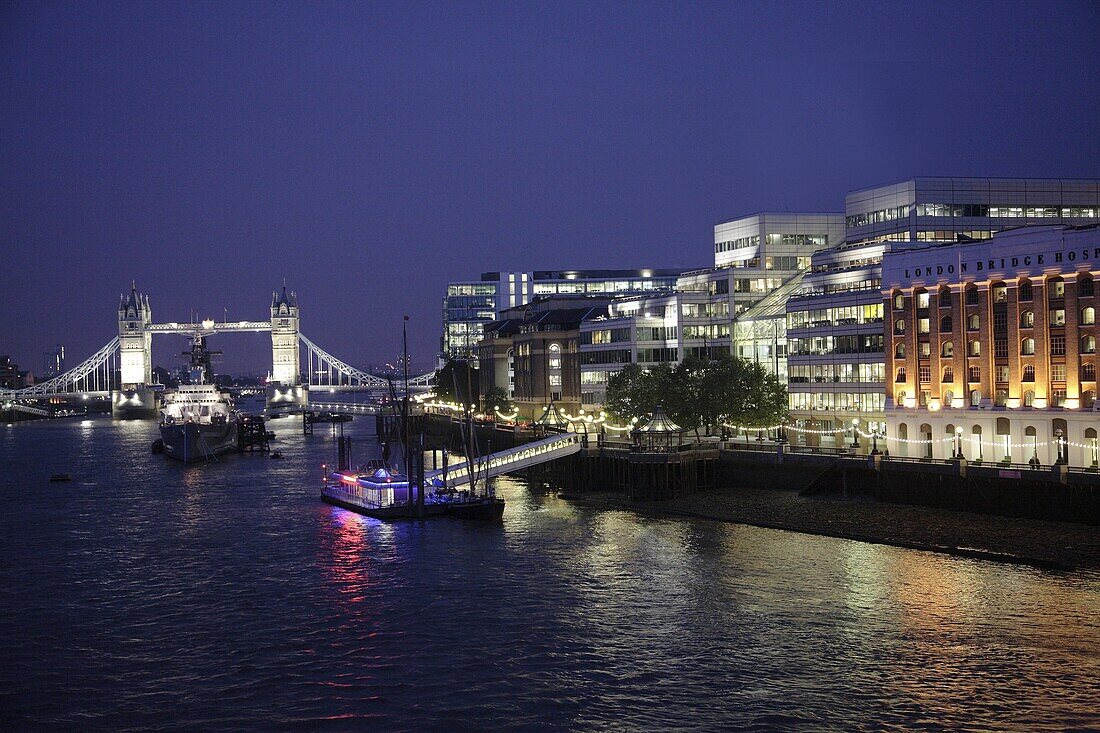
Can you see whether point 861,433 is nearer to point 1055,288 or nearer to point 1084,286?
point 1055,288

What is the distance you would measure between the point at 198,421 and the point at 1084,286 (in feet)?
348

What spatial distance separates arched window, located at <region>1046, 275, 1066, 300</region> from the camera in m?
64.1

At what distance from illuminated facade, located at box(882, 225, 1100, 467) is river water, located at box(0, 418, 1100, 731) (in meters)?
17.8

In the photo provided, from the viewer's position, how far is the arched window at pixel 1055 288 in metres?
Result: 64.1

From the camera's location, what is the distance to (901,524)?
183 feet

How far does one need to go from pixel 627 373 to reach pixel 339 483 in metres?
26.2

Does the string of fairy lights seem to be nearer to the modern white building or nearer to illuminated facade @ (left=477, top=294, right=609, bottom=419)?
illuminated facade @ (left=477, top=294, right=609, bottom=419)

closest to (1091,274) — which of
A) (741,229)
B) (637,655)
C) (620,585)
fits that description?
(620,585)

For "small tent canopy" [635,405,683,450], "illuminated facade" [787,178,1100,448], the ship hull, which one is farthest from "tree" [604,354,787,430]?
the ship hull

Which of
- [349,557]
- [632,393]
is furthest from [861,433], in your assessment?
[349,557]

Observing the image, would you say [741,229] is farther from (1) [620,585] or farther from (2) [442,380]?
(2) [442,380]

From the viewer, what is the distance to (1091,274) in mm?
62594

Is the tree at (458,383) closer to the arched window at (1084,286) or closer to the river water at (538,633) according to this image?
the river water at (538,633)

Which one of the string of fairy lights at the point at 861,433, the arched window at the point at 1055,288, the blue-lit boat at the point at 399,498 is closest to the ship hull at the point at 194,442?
the string of fairy lights at the point at 861,433
